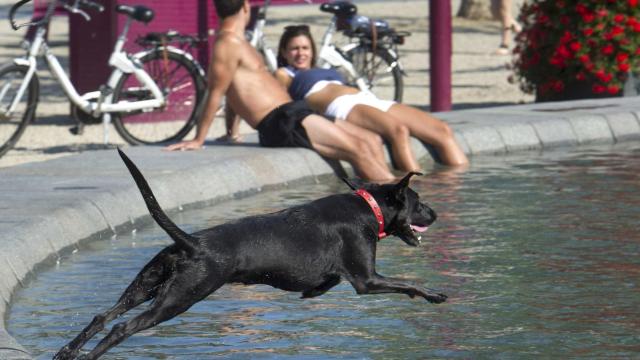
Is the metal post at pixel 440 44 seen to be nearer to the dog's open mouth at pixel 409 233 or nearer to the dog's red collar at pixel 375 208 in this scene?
the dog's open mouth at pixel 409 233

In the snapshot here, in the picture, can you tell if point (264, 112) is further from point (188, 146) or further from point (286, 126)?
point (188, 146)

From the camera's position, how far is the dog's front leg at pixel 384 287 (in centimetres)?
646

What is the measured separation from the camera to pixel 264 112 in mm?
11391

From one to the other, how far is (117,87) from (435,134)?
103 inches

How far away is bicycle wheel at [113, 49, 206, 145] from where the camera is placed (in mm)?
13164

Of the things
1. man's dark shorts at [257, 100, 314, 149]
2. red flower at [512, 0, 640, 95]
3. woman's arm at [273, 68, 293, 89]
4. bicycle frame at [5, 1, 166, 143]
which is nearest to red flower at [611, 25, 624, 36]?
red flower at [512, 0, 640, 95]

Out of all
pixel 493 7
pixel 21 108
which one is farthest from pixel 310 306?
pixel 493 7

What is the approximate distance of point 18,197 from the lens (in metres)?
9.09

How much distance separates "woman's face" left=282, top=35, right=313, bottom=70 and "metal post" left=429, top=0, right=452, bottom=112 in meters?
2.50

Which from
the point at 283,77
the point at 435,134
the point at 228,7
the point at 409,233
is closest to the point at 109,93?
the point at 283,77

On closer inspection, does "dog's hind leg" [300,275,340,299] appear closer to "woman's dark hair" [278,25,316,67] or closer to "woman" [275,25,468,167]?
"woman" [275,25,468,167]

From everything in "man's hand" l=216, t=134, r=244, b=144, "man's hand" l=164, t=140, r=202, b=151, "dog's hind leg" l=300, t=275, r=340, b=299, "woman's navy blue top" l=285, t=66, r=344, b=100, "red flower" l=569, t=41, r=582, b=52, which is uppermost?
"dog's hind leg" l=300, t=275, r=340, b=299

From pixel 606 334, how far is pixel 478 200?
3.75 m

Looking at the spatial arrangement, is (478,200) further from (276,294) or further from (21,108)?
(21,108)
